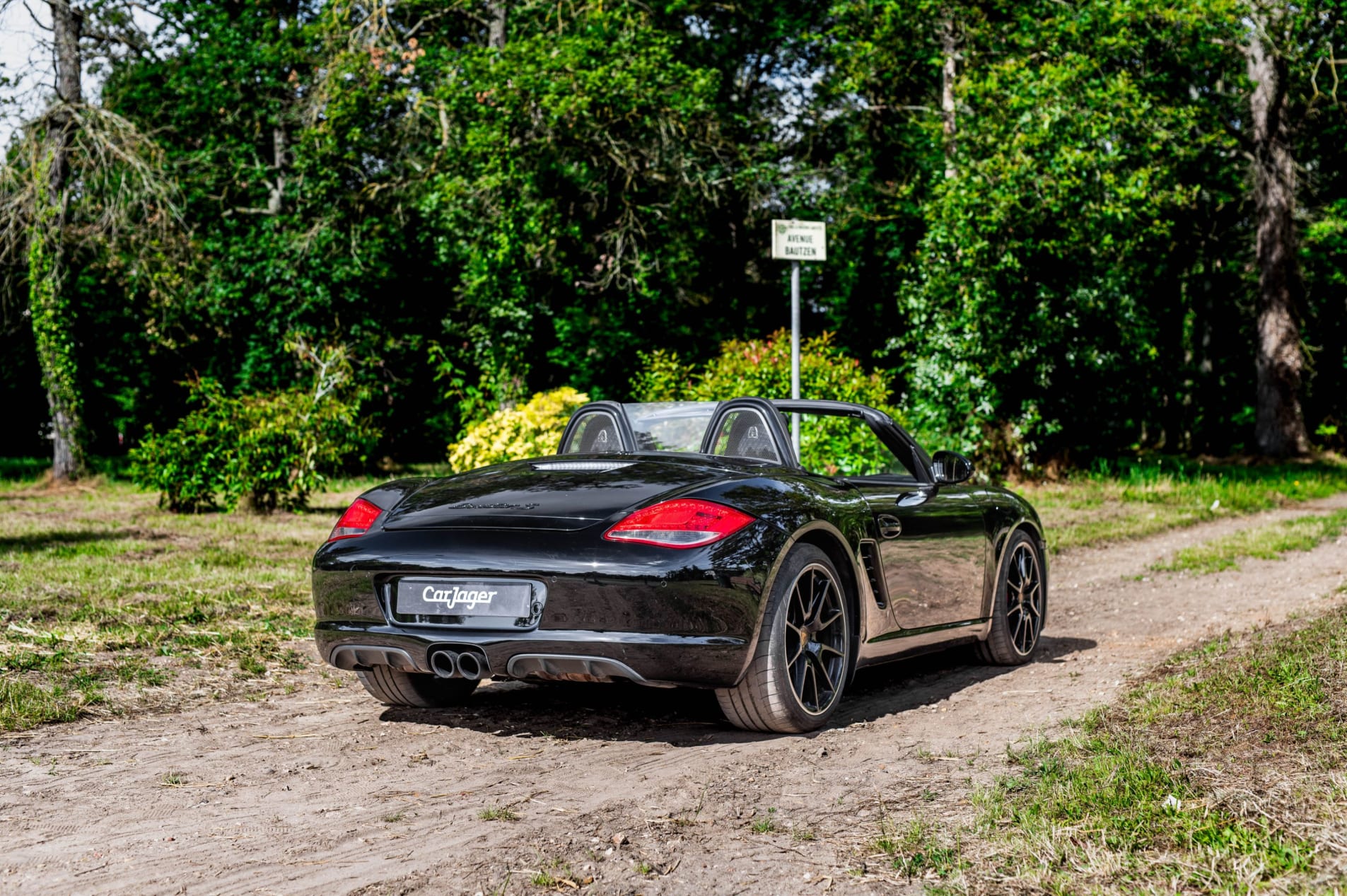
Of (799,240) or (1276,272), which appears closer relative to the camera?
(799,240)

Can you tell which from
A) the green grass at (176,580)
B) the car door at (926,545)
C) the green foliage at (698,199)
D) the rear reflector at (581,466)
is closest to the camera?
the rear reflector at (581,466)

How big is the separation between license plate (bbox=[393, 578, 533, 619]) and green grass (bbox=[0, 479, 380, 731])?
5.68ft

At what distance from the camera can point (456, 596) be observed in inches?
193

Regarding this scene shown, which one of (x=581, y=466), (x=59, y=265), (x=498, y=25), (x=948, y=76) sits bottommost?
(x=581, y=466)

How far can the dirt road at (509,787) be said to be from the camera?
351cm

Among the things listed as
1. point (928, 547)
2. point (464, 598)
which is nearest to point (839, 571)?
point (928, 547)

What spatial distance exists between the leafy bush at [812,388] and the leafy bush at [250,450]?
375cm

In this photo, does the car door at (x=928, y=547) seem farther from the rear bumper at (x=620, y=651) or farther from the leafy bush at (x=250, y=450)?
the leafy bush at (x=250, y=450)

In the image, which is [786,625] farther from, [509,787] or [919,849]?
[919,849]

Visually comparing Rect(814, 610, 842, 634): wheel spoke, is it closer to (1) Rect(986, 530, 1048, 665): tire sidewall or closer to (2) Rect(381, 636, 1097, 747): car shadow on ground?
(2) Rect(381, 636, 1097, 747): car shadow on ground

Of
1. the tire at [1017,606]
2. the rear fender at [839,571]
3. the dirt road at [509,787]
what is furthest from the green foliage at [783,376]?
the rear fender at [839,571]

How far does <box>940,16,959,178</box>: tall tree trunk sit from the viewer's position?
63.8 ft

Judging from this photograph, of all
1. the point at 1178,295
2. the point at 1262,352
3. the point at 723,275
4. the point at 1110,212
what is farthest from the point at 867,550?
the point at 1178,295

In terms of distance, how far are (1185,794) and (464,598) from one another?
2.47 meters
